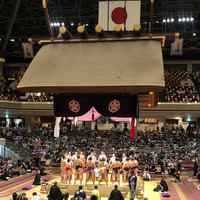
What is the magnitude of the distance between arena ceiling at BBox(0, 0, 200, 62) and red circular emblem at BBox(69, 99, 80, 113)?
10.3 metres

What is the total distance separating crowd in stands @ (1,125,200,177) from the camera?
15469 millimetres

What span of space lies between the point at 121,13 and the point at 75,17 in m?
13.4

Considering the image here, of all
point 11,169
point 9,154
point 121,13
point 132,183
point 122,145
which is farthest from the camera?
point 122,145

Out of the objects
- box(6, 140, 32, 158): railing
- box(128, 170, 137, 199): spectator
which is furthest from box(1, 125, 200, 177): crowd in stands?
box(128, 170, 137, 199): spectator

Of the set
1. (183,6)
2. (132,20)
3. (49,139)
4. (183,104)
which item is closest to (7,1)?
(49,139)

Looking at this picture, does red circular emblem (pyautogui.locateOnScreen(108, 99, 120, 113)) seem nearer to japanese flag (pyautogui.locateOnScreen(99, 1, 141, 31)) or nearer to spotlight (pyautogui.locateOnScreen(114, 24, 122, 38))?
spotlight (pyautogui.locateOnScreen(114, 24, 122, 38))

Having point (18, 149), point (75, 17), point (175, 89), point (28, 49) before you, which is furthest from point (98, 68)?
point (175, 89)

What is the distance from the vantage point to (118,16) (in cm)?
621

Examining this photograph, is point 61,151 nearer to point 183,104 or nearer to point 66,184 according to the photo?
point 66,184

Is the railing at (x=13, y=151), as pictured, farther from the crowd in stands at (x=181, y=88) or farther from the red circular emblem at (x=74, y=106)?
the crowd in stands at (x=181, y=88)

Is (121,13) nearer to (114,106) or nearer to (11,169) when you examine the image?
(114,106)

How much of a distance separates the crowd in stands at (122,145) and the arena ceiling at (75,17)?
663cm

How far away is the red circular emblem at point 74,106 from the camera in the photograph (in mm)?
6703

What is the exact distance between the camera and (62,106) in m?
6.83
